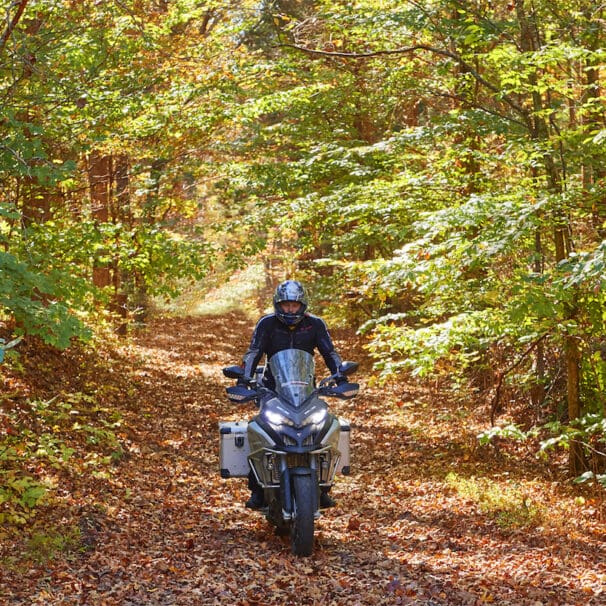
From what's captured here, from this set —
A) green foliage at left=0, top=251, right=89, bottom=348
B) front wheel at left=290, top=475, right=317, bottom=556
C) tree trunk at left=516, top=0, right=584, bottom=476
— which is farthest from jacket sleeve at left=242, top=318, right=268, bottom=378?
tree trunk at left=516, top=0, right=584, bottom=476

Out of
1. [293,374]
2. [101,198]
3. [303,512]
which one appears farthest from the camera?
[101,198]

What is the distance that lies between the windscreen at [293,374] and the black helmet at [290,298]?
→ 1.09ft

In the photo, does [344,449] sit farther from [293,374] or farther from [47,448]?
[47,448]

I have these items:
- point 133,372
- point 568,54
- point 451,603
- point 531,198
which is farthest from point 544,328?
point 133,372

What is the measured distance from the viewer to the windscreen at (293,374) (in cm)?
713

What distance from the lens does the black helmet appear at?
296 inches

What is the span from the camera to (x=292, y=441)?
269 inches

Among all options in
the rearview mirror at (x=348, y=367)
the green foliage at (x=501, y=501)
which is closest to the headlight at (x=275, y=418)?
the rearview mirror at (x=348, y=367)

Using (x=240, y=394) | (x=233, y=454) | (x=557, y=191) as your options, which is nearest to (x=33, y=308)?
(x=240, y=394)

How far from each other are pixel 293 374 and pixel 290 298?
76 centimetres

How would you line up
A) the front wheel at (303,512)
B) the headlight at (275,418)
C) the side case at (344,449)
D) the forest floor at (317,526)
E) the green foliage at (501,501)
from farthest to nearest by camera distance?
the green foliage at (501,501) < the side case at (344,449) < the headlight at (275,418) < the front wheel at (303,512) < the forest floor at (317,526)

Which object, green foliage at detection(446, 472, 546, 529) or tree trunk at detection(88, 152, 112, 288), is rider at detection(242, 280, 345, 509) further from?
tree trunk at detection(88, 152, 112, 288)

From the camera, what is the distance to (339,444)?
24.7 feet

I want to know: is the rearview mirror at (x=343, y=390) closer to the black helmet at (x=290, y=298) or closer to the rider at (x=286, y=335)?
the rider at (x=286, y=335)
